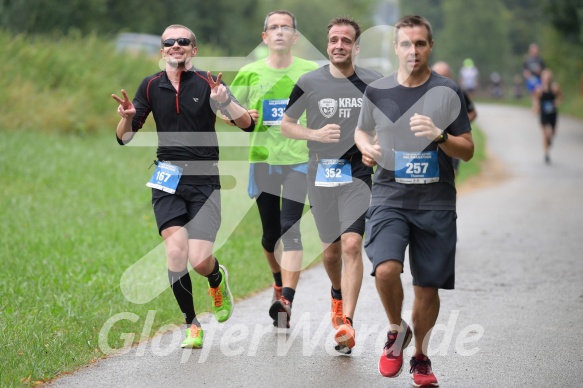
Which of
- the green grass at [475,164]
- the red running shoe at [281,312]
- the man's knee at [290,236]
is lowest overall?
the green grass at [475,164]

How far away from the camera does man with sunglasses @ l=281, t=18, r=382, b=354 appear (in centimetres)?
740

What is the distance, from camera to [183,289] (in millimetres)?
7352

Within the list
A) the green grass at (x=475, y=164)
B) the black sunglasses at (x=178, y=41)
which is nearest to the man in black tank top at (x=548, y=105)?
the green grass at (x=475, y=164)

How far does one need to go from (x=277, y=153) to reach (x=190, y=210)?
4.12 ft

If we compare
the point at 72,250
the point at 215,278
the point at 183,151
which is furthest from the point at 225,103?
the point at 72,250

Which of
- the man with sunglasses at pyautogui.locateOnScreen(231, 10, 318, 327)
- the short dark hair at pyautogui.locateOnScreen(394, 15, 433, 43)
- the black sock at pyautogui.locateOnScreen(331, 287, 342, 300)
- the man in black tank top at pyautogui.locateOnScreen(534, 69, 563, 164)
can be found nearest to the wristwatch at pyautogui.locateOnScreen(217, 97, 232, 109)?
the man with sunglasses at pyautogui.locateOnScreen(231, 10, 318, 327)

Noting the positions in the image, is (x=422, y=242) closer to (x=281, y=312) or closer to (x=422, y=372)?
(x=422, y=372)

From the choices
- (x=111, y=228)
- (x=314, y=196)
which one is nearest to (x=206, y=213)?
(x=314, y=196)

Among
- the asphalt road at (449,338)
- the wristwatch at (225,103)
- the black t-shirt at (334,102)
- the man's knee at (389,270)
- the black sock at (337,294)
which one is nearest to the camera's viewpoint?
the man's knee at (389,270)

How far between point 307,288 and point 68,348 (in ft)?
10.9

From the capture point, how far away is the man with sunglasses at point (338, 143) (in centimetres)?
740

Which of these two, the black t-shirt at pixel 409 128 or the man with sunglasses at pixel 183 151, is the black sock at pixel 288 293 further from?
the black t-shirt at pixel 409 128

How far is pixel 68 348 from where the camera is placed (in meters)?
7.02

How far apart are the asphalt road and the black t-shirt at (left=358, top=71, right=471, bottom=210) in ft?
4.00
